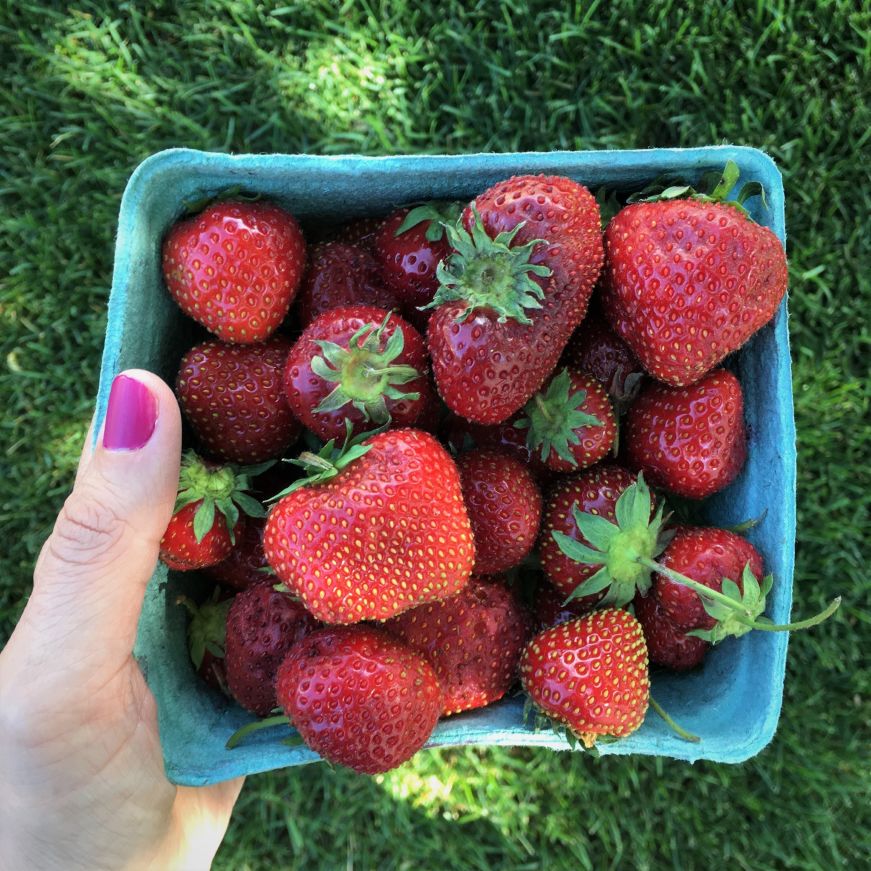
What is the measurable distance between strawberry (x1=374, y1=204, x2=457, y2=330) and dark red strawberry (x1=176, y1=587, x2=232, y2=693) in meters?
0.43

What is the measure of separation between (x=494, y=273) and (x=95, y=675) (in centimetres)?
60

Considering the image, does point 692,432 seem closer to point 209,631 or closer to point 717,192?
point 717,192

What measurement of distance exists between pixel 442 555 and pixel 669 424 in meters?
0.31

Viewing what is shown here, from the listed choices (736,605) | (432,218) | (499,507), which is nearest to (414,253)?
(432,218)

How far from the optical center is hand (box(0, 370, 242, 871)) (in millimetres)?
883

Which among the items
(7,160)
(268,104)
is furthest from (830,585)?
(7,160)

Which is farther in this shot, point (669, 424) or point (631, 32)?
point (631, 32)

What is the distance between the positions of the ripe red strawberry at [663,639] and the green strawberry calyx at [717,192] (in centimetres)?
44

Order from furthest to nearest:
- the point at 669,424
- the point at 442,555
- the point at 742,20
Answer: the point at 742,20, the point at 669,424, the point at 442,555

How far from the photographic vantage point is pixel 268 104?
1485mm

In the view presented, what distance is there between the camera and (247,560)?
1.03 metres

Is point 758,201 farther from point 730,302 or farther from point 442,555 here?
point 442,555

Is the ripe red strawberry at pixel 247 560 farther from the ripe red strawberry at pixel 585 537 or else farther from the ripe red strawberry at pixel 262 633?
the ripe red strawberry at pixel 585 537

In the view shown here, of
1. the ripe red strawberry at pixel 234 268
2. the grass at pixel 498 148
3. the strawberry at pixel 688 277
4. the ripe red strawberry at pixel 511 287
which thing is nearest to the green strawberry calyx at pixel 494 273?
the ripe red strawberry at pixel 511 287
